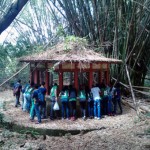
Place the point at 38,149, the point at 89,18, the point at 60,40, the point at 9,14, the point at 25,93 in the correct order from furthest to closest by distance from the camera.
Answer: the point at 89,18
the point at 60,40
the point at 25,93
the point at 38,149
the point at 9,14

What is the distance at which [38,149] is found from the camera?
6.61 metres

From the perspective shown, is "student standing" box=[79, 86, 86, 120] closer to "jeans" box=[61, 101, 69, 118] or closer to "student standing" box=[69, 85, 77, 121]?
"student standing" box=[69, 85, 77, 121]

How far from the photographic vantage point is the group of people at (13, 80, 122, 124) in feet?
31.2

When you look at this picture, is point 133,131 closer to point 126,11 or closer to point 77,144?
point 77,144

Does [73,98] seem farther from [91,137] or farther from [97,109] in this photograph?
[91,137]

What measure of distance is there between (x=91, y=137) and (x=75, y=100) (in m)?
2.23

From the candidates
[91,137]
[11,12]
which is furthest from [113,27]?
[11,12]

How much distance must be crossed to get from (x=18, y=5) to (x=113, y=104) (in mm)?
8394

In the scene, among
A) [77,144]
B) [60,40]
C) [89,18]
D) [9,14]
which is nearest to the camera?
[9,14]

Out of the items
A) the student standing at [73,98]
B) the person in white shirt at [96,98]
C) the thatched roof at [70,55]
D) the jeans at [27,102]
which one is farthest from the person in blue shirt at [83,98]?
the jeans at [27,102]

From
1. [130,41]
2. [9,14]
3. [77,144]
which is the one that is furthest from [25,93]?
[9,14]

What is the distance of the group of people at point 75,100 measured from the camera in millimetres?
9520

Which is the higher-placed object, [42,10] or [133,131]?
[42,10]

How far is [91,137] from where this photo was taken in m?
7.80
